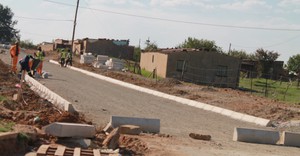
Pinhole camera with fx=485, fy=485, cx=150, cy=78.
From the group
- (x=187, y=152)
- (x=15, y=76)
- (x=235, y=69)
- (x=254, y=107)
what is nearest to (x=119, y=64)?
(x=235, y=69)

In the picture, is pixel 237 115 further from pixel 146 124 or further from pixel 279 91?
pixel 279 91

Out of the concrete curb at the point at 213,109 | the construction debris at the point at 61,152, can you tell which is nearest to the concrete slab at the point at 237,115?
the concrete curb at the point at 213,109

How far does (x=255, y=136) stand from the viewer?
13883 millimetres

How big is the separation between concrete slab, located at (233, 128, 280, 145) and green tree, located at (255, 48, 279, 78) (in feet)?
204

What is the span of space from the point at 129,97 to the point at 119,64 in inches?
1034

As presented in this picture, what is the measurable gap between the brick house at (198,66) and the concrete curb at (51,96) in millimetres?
22757

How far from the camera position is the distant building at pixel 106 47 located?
7144 centimetres

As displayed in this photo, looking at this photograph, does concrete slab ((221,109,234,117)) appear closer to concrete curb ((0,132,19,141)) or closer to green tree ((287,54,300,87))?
concrete curb ((0,132,19,141))

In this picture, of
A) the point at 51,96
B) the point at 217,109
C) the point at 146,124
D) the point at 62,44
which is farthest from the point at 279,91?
the point at 62,44

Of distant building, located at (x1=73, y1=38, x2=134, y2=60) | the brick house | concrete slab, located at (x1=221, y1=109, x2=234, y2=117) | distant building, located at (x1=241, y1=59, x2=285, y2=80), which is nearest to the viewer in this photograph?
concrete slab, located at (x1=221, y1=109, x2=234, y2=117)

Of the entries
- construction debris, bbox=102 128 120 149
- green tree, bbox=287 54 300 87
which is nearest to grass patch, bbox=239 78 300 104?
construction debris, bbox=102 128 120 149

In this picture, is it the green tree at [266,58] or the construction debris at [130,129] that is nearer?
the construction debris at [130,129]

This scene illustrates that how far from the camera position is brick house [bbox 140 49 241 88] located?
46.2 meters

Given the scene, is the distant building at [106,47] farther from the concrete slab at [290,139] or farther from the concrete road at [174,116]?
the concrete slab at [290,139]
